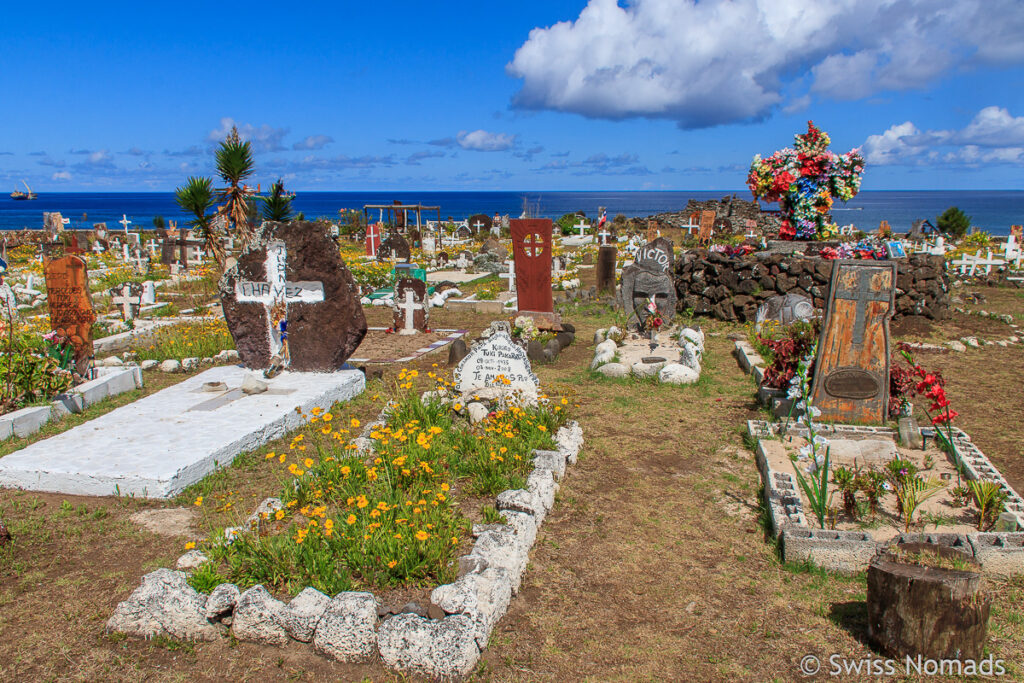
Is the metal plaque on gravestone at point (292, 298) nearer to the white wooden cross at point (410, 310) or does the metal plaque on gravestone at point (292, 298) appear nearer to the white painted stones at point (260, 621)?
the white wooden cross at point (410, 310)

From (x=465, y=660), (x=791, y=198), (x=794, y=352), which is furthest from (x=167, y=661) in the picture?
(x=791, y=198)

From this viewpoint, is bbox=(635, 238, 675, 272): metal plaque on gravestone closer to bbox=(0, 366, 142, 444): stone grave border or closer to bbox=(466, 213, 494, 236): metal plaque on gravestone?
bbox=(0, 366, 142, 444): stone grave border

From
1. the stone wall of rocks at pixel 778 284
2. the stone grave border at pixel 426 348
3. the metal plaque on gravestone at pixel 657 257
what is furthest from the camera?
the stone wall of rocks at pixel 778 284

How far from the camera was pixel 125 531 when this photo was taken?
4.84 metres

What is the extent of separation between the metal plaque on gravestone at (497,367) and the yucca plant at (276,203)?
489 inches

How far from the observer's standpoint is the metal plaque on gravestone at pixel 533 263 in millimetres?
12675

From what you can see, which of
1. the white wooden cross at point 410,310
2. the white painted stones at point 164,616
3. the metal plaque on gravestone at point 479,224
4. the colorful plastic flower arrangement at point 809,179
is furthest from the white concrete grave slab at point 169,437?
the metal plaque on gravestone at point 479,224

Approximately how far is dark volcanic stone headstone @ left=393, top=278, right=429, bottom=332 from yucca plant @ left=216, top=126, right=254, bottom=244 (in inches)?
198

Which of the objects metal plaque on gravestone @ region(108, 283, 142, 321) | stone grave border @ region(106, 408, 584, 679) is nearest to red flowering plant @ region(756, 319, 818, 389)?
stone grave border @ region(106, 408, 584, 679)

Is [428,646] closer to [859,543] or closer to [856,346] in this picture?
[859,543]

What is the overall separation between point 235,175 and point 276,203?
8.30 feet

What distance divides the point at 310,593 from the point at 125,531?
2153 mm

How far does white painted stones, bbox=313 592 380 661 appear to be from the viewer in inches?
134

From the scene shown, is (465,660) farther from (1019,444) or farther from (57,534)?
(1019,444)
